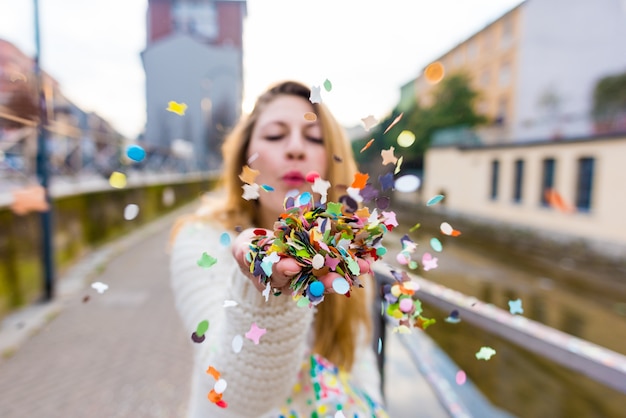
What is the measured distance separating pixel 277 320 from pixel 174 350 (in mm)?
3231

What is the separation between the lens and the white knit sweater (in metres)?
0.90

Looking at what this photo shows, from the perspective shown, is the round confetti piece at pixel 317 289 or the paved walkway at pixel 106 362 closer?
the round confetti piece at pixel 317 289

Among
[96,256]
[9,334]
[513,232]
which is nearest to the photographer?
[9,334]

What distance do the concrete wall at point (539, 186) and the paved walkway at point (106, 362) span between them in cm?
758

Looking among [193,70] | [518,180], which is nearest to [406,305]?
[518,180]

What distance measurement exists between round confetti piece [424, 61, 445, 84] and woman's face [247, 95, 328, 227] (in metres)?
0.42

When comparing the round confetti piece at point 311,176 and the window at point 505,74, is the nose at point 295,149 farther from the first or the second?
the window at point 505,74

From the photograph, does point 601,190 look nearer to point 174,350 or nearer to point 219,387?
point 174,350

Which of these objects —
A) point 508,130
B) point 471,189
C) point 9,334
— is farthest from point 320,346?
point 508,130

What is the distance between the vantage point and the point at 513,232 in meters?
18.3

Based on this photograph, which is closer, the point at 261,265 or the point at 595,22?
the point at 261,265

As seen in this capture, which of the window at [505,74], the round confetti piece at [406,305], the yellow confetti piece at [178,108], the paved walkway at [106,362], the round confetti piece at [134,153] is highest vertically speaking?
the window at [505,74]

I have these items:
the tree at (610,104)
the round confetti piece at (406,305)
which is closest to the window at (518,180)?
the tree at (610,104)

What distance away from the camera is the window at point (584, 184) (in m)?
15.3
